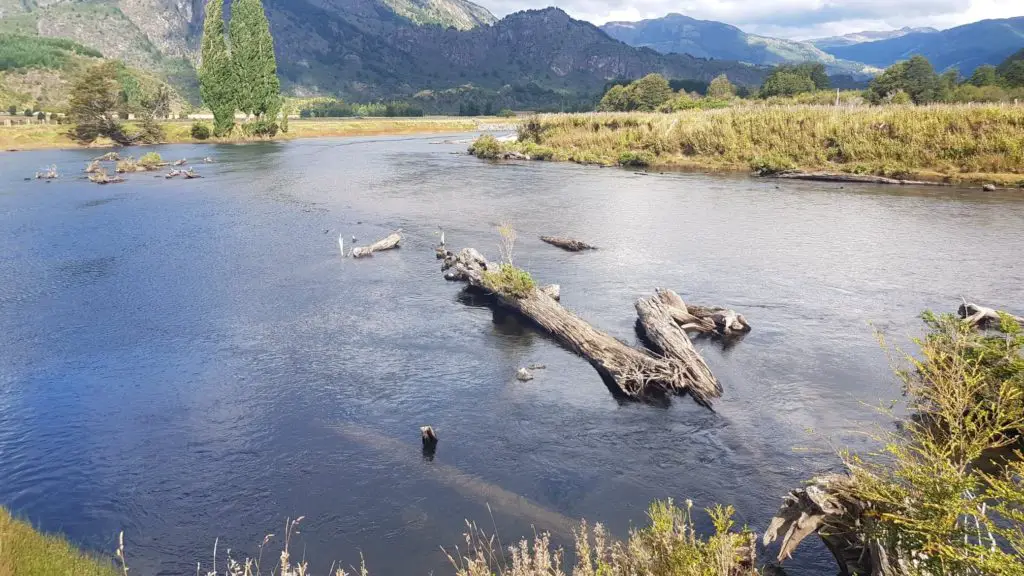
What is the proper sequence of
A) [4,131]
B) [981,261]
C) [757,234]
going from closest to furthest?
[981,261], [757,234], [4,131]

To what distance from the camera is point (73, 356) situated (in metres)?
17.4

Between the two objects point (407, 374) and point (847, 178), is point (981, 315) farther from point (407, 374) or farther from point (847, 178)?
point (847, 178)

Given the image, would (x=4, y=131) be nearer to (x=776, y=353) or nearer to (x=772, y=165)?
(x=772, y=165)

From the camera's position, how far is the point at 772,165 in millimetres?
52906

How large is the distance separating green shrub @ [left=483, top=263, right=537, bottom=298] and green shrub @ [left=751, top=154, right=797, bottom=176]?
39.3m

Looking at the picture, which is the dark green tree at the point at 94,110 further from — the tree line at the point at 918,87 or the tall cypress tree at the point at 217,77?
the tree line at the point at 918,87

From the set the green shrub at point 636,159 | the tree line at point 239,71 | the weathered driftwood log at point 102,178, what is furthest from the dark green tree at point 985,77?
the weathered driftwood log at point 102,178

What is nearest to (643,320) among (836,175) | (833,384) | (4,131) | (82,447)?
(833,384)

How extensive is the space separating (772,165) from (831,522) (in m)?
49.4

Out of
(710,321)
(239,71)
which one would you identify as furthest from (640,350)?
(239,71)

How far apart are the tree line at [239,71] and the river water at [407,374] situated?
69.6 m

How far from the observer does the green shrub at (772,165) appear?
52500 mm

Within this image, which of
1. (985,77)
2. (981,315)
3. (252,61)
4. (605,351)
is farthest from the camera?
(252,61)

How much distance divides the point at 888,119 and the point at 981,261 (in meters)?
29.4
